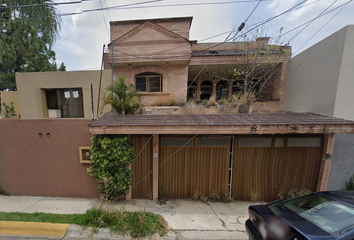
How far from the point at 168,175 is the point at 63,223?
2686 mm

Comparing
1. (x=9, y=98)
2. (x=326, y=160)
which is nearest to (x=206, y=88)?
(x=326, y=160)

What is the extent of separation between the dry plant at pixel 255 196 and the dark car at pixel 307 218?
1552 mm

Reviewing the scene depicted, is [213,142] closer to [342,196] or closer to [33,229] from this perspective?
[342,196]

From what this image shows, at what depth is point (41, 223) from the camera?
278cm

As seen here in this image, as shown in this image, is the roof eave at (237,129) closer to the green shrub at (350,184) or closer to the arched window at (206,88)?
the green shrub at (350,184)

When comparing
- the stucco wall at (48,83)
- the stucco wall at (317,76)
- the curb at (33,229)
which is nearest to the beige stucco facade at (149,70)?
the stucco wall at (48,83)

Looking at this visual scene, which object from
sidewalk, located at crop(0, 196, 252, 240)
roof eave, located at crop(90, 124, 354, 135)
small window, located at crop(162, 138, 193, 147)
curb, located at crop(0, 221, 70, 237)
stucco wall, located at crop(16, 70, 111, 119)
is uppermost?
stucco wall, located at crop(16, 70, 111, 119)

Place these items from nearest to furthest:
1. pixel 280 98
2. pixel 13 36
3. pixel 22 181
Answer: pixel 22 181
pixel 280 98
pixel 13 36

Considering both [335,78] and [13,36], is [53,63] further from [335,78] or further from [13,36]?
[335,78]

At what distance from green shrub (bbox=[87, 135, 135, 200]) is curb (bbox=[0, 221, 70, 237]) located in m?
1.04

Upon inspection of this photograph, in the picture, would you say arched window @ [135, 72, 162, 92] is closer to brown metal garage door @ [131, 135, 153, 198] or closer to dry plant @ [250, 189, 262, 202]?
brown metal garage door @ [131, 135, 153, 198]

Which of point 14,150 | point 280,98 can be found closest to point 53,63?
point 14,150

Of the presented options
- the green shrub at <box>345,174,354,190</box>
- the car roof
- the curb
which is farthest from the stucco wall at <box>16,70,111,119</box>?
the green shrub at <box>345,174,354,190</box>

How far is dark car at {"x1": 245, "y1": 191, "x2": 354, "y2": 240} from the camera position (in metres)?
1.72
